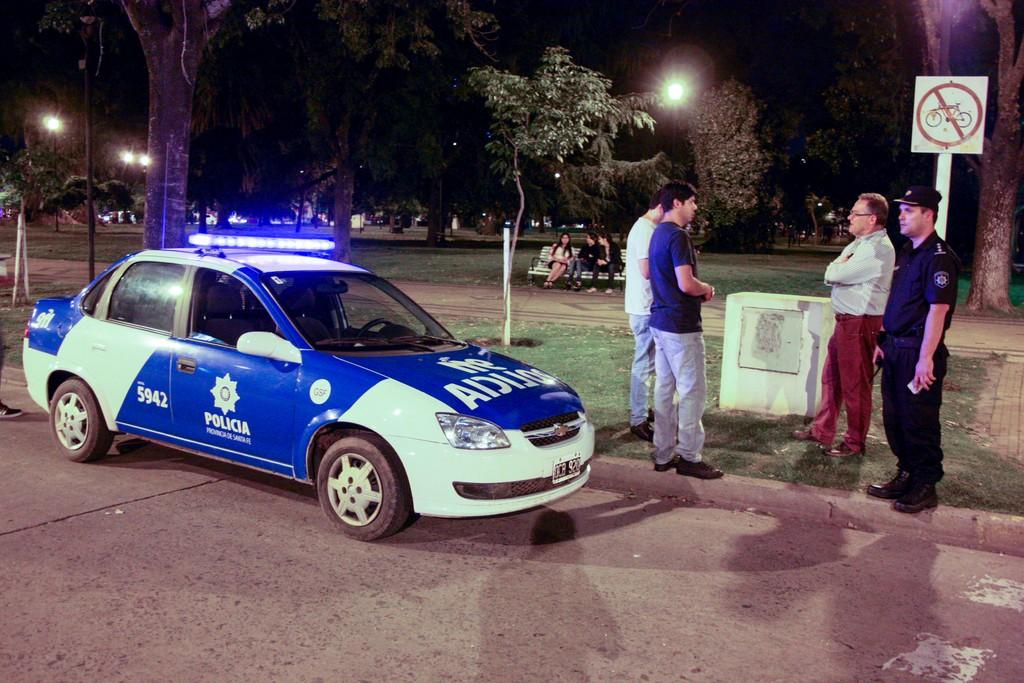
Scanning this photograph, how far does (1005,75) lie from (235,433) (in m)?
17.3

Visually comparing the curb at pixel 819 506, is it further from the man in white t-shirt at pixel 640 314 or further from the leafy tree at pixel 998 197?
the leafy tree at pixel 998 197

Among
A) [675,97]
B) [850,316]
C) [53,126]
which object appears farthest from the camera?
[53,126]

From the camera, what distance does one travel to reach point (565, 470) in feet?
16.9

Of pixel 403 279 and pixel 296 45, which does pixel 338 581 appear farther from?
pixel 296 45

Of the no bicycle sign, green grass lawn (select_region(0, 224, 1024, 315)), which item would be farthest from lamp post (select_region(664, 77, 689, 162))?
the no bicycle sign

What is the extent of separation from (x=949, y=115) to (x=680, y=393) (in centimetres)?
317

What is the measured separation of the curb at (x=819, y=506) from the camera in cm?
534

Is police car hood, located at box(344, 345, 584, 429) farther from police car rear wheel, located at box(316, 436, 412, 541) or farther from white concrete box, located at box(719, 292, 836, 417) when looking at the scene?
white concrete box, located at box(719, 292, 836, 417)

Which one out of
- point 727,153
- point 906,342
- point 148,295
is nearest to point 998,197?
point 727,153

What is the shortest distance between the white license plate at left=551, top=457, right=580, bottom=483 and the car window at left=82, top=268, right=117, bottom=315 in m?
3.49

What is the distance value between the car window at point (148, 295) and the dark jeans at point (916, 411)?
4534 millimetres

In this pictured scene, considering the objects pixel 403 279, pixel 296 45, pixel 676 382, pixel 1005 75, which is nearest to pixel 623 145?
pixel 296 45

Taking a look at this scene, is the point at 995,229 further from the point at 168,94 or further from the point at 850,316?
the point at 168,94

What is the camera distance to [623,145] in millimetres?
41344
